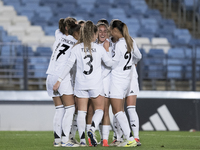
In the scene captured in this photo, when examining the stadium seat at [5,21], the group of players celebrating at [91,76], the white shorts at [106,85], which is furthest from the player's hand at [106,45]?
the stadium seat at [5,21]

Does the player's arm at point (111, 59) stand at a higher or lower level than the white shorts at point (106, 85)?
higher

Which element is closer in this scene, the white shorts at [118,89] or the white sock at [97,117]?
the white sock at [97,117]

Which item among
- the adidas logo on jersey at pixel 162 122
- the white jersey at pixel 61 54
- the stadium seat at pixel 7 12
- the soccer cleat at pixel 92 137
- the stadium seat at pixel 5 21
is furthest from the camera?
the stadium seat at pixel 7 12

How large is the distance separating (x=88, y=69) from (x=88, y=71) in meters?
0.02

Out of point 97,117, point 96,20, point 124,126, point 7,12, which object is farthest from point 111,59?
point 7,12

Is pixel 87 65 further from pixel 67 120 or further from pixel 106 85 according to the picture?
pixel 67 120

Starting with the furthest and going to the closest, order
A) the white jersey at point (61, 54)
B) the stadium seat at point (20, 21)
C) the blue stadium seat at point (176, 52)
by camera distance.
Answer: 1. the stadium seat at point (20, 21)
2. the blue stadium seat at point (176, 52)
3. the white jersey at point (61, 54)

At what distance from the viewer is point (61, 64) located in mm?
5383

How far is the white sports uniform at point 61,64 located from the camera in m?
5.34

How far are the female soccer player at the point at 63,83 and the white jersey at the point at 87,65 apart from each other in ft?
0.54

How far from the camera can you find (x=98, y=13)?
13500 mm

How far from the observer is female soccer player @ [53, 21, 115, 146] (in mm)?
5180

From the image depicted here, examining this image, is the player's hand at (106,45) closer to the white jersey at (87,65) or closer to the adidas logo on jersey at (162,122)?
the white jersey at (87,65)

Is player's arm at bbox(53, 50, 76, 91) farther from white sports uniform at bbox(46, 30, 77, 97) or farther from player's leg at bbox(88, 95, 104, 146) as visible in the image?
player's leg at bbox(88, 95, 104, 146)
